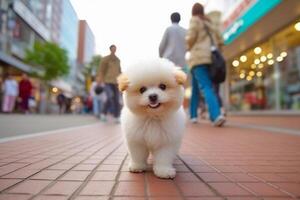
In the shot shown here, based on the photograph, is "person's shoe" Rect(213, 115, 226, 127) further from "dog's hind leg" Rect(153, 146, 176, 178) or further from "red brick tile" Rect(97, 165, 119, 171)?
"dog's hind leg" Rect(153, 146, 176, 178)

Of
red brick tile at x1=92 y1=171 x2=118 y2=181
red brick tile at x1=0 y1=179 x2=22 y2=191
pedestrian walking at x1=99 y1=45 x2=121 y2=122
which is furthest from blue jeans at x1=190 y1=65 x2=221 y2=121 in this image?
red brick tile at x1=0 y1=179 x2=22 y2=191

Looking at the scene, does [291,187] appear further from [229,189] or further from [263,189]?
[229,189]

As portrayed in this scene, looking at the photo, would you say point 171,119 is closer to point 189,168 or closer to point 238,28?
point 189,168

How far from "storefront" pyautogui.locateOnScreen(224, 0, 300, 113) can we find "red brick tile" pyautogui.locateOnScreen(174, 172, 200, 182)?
886 centimetres

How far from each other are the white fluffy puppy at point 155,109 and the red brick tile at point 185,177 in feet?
0.20

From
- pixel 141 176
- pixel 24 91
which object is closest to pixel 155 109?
pixel 141 176

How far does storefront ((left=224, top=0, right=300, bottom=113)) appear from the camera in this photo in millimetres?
11594

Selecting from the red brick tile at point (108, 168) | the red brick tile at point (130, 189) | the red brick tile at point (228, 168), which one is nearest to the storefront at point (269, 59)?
the red brick tile at point (228, 168)

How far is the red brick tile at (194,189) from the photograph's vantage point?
6.34ft

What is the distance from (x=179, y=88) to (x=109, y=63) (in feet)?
23.8

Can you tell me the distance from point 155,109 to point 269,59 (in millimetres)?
13356

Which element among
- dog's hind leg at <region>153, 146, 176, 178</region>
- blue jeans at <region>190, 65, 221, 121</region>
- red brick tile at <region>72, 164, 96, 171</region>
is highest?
blue jeans at <region>190, 65, 221, 121</region>

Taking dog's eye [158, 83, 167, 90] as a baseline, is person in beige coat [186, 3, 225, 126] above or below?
above

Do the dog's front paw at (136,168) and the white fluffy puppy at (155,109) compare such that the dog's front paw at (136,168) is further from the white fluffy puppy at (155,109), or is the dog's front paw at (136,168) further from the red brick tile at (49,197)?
the red brick tile at (49,197)
